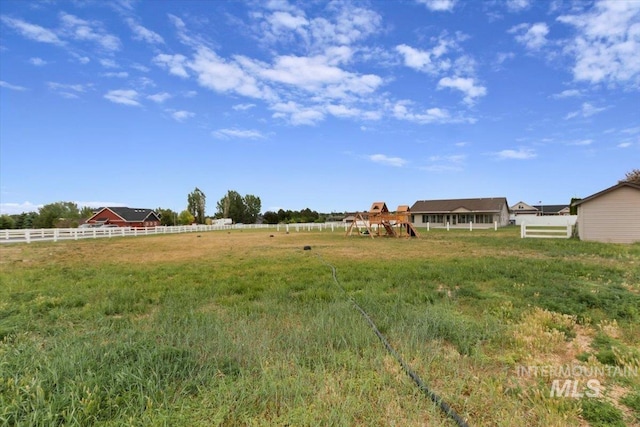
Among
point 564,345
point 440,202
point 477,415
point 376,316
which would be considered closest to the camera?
point 477,415

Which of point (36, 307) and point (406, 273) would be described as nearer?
point (36, 307)

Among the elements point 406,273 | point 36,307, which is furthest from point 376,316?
point 36,307

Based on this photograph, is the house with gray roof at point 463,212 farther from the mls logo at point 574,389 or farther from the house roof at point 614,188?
the mls logo at point 574,389

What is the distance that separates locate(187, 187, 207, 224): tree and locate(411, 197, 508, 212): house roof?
176 ft

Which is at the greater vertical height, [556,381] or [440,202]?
[440,202]

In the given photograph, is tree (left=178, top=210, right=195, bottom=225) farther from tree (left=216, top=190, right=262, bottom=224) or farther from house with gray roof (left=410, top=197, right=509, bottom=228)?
house with gray roof (left=410, top=197, right=509, bottom=228)

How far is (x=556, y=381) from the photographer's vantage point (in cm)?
293

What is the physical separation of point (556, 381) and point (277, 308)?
11.6ft

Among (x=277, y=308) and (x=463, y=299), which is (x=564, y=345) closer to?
(x=463, y=299)

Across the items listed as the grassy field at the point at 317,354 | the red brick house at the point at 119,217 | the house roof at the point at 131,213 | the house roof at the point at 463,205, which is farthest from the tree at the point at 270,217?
the grassy field at the point at 317,354

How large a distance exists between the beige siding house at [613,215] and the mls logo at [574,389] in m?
18.0

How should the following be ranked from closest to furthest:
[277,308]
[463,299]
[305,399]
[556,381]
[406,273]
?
[305,399] → [556,381] → [277,308] → [463,299] → [406,273]

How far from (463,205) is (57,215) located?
84122mm

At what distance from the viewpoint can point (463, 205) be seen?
44625 mm
